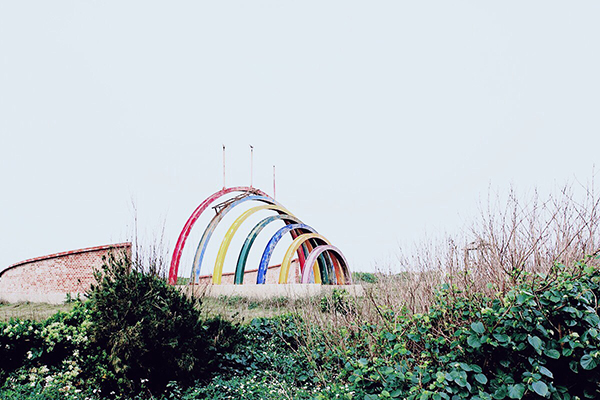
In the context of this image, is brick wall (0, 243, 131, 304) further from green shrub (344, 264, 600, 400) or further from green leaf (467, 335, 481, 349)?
green leaf (467, 335, 481, 349)

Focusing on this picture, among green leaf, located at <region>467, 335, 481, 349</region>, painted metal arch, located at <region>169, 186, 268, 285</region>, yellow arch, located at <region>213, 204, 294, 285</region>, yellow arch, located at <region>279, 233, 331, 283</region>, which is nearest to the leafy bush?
green leaf, located at <region>467, 335, 481, 349</region>

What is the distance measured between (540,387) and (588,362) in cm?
45

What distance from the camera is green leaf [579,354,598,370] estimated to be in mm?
3215

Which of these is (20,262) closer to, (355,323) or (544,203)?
(355,323)

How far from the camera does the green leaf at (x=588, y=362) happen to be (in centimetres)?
A: 321

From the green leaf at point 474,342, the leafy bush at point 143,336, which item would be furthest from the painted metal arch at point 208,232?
the green leaf at point 474,342

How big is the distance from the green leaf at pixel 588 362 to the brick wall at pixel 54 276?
12.3 m

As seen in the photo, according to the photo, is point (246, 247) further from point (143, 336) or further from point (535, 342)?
point (535, 342)

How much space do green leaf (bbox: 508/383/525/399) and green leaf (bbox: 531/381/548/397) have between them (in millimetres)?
101

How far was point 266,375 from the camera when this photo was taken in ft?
18.3

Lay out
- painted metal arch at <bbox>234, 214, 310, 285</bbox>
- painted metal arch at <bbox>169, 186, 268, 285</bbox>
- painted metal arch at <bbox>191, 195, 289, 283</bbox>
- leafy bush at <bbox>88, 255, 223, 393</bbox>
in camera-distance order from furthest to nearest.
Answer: painted metal arch at <bbox>234, 214, 310, 285</bbox> < painted metal arch at <bbox>191, 195, 289, 283</bbox> < painted metal arch at <bbox>169, 186, 268, 285</bbox> < leafy bush at <bbox>88, 255, 223, 393</bbox>

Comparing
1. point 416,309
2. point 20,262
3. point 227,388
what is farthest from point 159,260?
point 20,262

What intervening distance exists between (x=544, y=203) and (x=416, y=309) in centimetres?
173

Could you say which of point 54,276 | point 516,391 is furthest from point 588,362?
point 54,276
